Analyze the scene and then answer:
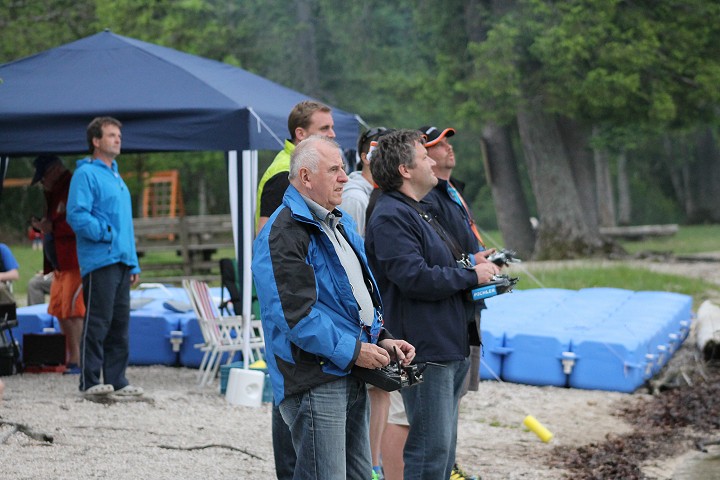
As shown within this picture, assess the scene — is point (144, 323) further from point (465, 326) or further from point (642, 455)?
point (465, 326)

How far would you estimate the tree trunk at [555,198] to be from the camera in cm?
2169

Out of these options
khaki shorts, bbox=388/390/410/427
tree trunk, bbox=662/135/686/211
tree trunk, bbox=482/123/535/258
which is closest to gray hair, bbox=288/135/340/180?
khaki shorts, bbox=388/390/410/427

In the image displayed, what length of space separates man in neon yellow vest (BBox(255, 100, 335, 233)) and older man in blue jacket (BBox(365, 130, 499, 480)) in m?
1.23

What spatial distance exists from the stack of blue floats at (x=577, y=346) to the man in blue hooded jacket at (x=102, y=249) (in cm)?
313

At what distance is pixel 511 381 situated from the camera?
8922mm

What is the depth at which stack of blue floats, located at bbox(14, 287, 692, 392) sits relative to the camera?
8.55 meters

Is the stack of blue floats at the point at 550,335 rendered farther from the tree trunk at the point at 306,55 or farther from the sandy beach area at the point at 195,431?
the tree trunk at the point at 306,55

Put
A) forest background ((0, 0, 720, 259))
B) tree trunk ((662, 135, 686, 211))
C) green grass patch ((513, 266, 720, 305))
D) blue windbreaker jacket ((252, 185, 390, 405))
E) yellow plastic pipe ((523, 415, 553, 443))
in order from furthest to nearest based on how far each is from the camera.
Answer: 1. tree trunk ((662, 135, 686, 211))
2. forest background ((0, 0, 720, 259))
3. green grass patch ((513, 266, 720, 305))
4. yellow plastic pipe ((523, 415, 553, 443))
5. blue windbreaker jacket ((252, 185, 390, 405))

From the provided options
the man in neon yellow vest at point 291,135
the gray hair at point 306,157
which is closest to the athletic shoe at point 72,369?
the man in neon yellow vest at point 291,135

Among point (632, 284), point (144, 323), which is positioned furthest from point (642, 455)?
point (632, 284)

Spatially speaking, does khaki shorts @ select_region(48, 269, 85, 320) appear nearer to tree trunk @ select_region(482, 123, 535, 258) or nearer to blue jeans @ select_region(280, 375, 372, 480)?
blue jeans @ select_region(280, 375, 372, 480)

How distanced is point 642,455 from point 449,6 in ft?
Result: 57.3

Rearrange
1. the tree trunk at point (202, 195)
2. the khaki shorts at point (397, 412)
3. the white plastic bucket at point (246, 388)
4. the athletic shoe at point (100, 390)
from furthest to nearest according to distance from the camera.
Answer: the tree trunk at point (202, 195) < the white plastic bucket at point (246, 388) < the athletic shoe at point (100, 390) < the khaki shorts at point (397, 412)

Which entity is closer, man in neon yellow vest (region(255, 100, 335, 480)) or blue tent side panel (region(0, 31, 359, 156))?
man in neon yellow vest (region(255, 100, 335, 480))
